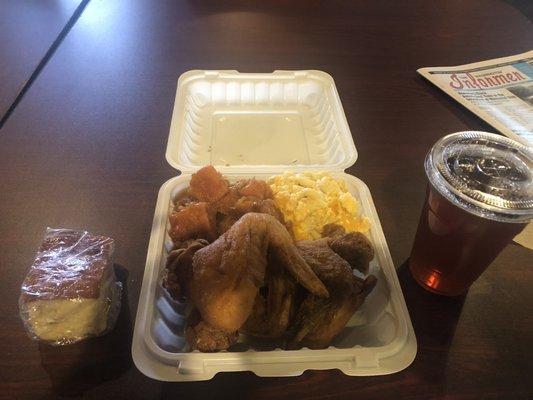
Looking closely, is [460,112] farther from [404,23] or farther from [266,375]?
[266,375]

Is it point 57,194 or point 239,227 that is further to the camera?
point 57,194

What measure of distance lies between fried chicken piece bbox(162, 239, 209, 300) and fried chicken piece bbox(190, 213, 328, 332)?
0.12ft

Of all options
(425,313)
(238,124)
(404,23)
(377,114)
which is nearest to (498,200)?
(425,313)

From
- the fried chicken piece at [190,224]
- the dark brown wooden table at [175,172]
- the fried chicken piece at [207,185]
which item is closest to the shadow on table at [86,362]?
the dark brown wooden table at [175,172]

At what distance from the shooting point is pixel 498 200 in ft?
2.04

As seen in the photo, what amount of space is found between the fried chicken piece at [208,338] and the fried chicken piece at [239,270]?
0.04 feet

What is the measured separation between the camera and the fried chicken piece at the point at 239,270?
0.68 metres

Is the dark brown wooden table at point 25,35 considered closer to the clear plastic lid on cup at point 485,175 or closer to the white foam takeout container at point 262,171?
the white foam takeout container at point 262,171

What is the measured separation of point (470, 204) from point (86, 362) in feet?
2.34

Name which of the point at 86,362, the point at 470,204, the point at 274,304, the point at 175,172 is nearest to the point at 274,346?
the point at 274,304

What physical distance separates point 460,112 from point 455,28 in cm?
70

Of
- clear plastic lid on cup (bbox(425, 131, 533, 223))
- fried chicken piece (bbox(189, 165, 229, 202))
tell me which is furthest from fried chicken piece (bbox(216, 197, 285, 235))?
clear plastic lid on cup (bbox(425, 131, 533, 223))

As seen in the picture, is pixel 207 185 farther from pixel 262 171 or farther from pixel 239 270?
pixel 239 270

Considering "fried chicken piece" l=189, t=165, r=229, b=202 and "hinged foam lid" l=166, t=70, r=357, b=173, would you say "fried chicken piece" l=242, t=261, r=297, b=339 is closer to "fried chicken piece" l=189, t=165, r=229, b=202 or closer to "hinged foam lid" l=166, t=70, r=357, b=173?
"fried chicken piece" l=189, t=165, r=229, b=202
